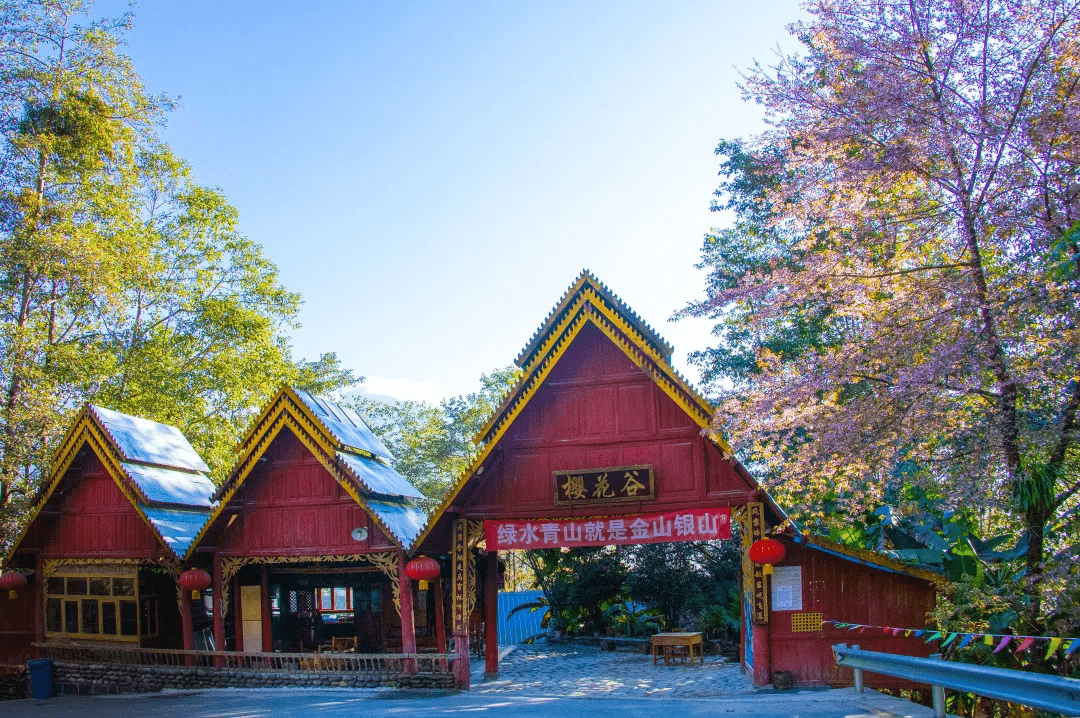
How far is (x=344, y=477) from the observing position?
1769 centimetres

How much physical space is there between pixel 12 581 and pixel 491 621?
11.6m

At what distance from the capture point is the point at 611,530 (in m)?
15.7

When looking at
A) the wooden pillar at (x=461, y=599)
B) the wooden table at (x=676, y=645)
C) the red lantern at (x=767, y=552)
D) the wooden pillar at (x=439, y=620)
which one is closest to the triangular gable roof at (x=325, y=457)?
the wooden pillar at (x=461, y=599)

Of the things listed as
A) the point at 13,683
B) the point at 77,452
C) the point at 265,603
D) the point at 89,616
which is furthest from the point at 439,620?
the point at 13,683

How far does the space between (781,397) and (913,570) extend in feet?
16.3

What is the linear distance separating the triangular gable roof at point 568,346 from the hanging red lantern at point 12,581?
10.9 metres

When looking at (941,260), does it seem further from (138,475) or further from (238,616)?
(138,475)

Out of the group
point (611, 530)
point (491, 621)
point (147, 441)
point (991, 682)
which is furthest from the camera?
point (147, 441)

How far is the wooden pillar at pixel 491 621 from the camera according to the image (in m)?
17.8

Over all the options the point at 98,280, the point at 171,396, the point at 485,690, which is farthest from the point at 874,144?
the point at 171,396

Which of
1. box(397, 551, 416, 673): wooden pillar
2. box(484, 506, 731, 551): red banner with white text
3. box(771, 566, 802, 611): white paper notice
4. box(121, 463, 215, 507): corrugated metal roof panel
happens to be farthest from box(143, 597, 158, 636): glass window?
box(771, 566, 802, 611): white paper notice

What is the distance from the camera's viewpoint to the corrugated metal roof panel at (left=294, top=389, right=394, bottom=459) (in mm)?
18109

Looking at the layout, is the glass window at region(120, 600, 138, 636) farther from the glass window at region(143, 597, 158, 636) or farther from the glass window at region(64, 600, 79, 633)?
the glass window at region(64, 600, 79, 633)

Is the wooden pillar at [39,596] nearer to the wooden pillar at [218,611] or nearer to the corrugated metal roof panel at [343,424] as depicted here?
the wooden pillar at [218,611]
